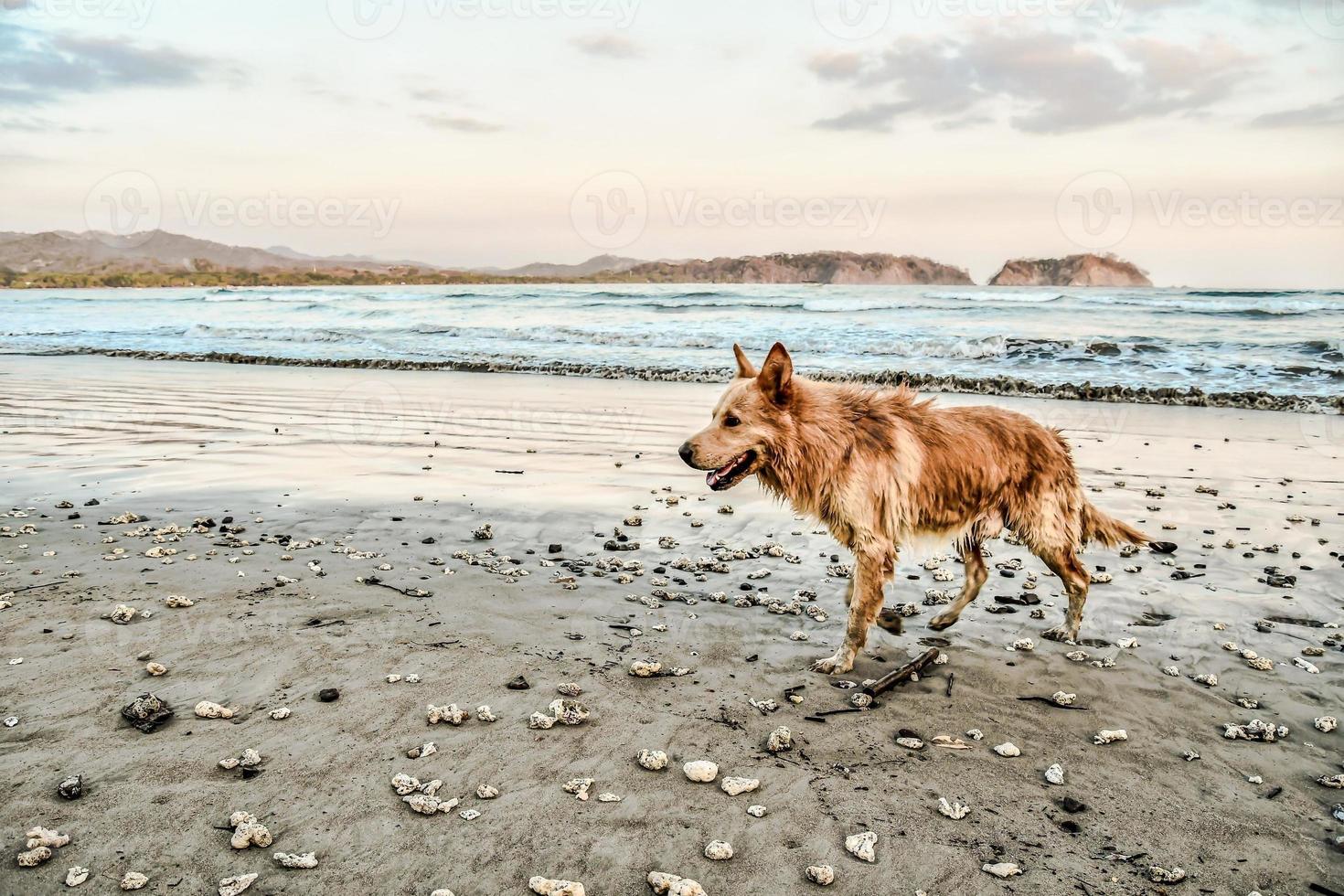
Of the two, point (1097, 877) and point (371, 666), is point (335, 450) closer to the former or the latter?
point (371, 666)

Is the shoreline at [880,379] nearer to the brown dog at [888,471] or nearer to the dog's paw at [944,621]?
the brown dog at [888,471]

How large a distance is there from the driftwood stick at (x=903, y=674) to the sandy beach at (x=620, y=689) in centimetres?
11

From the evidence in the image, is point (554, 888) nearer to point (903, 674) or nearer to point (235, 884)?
point (235, 884)

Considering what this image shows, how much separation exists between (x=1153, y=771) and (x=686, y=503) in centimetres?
566

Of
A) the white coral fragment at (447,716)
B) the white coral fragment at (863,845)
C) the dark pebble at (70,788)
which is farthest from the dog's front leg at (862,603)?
the dark pebble at (70,788)

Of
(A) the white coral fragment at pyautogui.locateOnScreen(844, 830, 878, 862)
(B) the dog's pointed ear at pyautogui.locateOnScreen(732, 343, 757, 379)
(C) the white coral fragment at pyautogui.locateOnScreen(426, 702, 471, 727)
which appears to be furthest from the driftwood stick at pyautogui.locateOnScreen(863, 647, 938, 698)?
(C) the white coral fragment at pyautogui.locateOnScreen(426, 702, 471, 727)

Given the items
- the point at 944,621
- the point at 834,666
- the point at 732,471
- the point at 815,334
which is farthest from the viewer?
the point at 815,334

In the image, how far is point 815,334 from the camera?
30906mm

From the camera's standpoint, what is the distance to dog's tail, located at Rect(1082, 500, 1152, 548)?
20.9 ft

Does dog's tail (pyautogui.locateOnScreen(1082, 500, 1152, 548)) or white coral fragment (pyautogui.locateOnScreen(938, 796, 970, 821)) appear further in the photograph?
dog's tail (pyautogui.locateOnScreen(1082, 500, 1152, 548))

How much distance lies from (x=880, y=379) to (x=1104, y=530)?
14353 mm

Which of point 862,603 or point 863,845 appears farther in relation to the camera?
point 862,603

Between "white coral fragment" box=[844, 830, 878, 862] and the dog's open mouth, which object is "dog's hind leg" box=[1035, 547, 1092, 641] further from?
"white coral fragment" box=[844, 830, 878, 862]

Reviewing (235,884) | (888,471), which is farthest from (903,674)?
(235,884)
